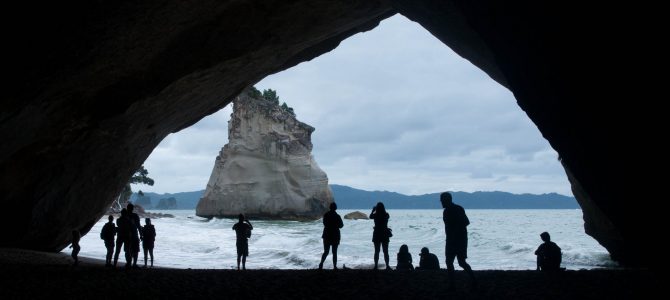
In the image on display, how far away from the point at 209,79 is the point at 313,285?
243 inches

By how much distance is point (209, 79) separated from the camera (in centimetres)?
1139

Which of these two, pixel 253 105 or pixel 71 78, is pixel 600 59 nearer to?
pixel 71 78

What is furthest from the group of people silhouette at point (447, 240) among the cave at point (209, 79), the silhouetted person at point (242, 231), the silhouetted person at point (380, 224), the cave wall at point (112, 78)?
the cave wall at point (112, 78)

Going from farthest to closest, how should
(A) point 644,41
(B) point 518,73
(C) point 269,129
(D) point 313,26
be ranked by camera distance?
(C) point 269,129
(D) point 313,26
(B) point 518,73
(A) point 644,41

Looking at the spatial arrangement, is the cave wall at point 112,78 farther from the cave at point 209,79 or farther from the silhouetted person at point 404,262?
the silhouetted person at point 404,262

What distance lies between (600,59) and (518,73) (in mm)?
1293

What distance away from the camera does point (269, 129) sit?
56938 millimetres

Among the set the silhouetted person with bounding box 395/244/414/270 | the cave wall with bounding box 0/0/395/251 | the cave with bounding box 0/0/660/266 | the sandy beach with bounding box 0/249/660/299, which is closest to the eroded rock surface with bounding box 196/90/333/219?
the cave with bounding box 0/0/660/266

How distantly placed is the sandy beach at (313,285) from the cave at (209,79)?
112 centimetres

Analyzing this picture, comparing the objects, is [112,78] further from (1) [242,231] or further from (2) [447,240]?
(2) [447,240]

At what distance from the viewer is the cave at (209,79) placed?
475cm

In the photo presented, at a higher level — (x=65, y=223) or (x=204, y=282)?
(x=65, y=223)

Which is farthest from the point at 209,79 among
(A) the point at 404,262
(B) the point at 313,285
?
(A) the point at 404,262

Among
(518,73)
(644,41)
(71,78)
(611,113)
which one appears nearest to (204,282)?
(71,78)
